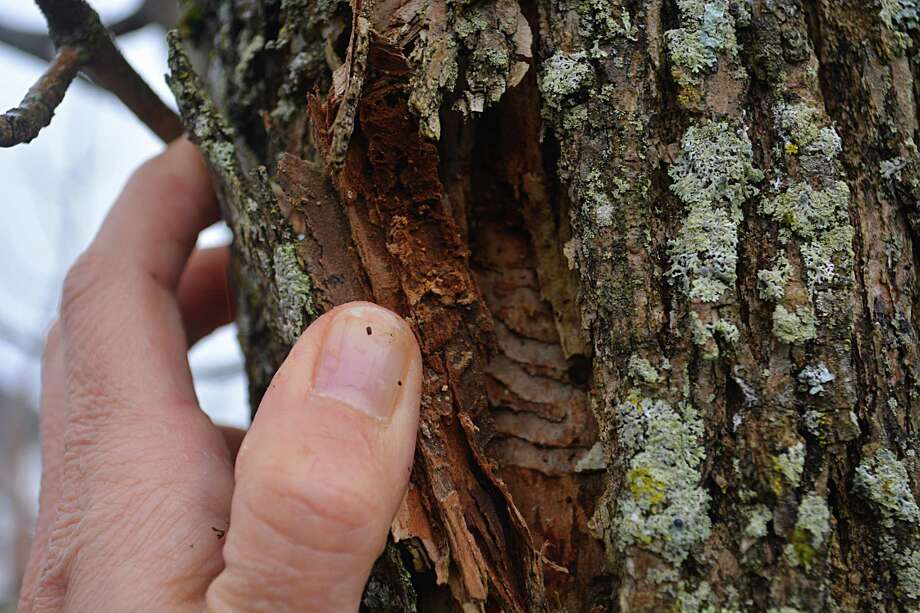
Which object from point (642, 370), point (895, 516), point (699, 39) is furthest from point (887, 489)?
point (699, 39)

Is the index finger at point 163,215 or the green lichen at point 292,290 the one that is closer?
the green lichen at point 292,290

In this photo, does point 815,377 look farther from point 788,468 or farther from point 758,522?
point 758,522

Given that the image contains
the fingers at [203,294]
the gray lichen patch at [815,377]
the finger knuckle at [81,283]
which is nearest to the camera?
the gray lichen patch at [815,377]

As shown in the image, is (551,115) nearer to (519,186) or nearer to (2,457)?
(519,186)

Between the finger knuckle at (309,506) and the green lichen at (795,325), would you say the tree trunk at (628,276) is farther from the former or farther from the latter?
the finger knuckle at (309,506)

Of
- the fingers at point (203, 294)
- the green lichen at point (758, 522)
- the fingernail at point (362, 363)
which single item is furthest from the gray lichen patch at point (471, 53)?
the fingers at point (203, 294)

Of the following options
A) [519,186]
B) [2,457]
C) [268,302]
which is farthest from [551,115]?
[2,457]

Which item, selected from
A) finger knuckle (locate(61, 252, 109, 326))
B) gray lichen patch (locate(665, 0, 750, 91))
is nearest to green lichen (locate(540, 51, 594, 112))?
gray lichen patch (locate(665, 0, 750, 91))

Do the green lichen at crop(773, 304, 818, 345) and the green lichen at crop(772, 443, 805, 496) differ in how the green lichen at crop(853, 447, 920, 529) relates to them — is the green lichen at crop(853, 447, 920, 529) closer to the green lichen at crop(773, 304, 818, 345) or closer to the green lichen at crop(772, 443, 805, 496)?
the green lichen at crop(772, 443, 805, 496)
